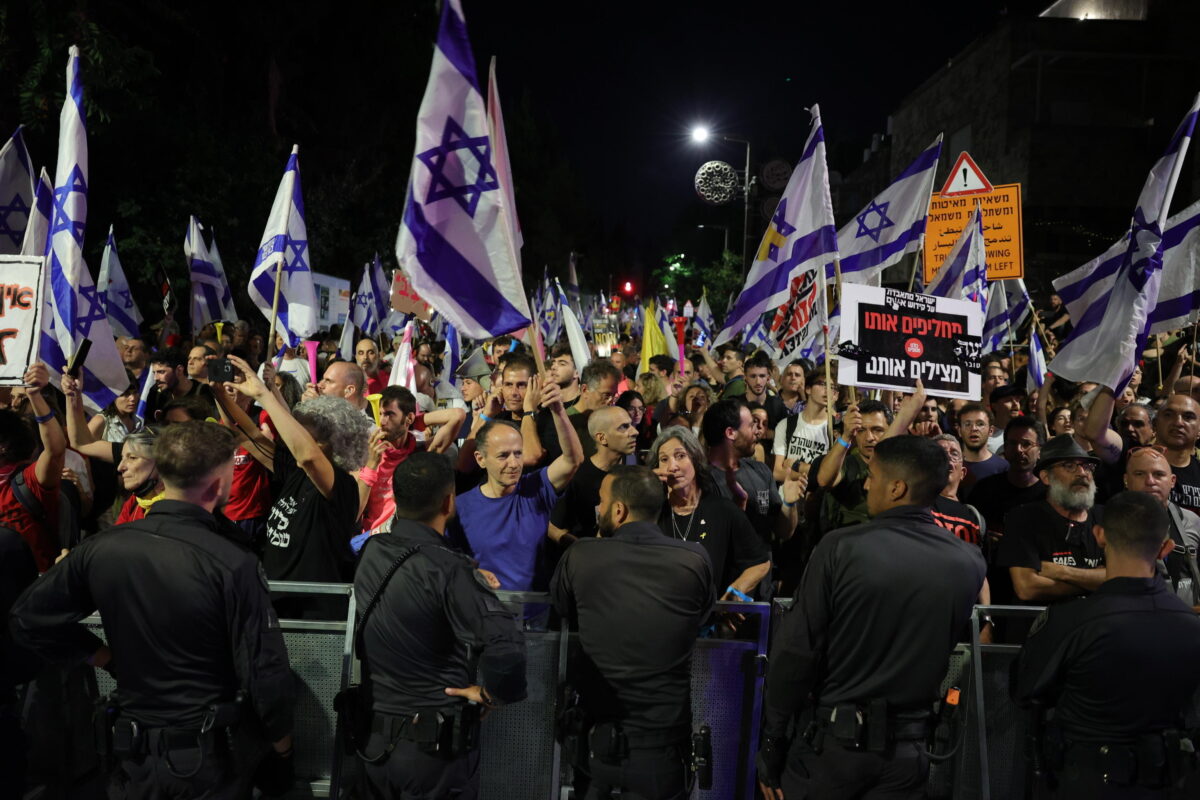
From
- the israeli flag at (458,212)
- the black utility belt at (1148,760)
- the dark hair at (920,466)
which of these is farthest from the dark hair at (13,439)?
the black utility belt at (1148,760)

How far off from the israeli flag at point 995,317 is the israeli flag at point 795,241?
16.1ft

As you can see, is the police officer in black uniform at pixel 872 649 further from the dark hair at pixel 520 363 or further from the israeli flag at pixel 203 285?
the israeli flag at pixel 203 285

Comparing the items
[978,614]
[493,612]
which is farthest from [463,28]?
[978,614]

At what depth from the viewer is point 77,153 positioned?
20.7ft

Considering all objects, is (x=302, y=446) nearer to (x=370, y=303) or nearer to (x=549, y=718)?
(x=549, y=718)

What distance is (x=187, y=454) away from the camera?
372cm

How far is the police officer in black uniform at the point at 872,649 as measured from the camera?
12.7 ft

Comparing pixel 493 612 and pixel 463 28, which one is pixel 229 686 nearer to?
pixel 493 612

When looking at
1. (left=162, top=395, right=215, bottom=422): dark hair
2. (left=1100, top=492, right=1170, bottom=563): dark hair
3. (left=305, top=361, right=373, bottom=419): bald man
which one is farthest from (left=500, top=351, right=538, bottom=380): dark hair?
(left=1100, top=492, right=1170, bottom=563): dark hair

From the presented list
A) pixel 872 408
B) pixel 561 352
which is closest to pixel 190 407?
pixel 872 408

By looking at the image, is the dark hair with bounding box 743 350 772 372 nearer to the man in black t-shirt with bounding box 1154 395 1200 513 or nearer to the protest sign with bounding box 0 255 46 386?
the man in black t-shirt with bounding box 1154 395 1200 513

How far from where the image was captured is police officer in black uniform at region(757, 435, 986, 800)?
152 inches

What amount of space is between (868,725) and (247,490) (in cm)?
377

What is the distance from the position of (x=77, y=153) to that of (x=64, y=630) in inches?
150
